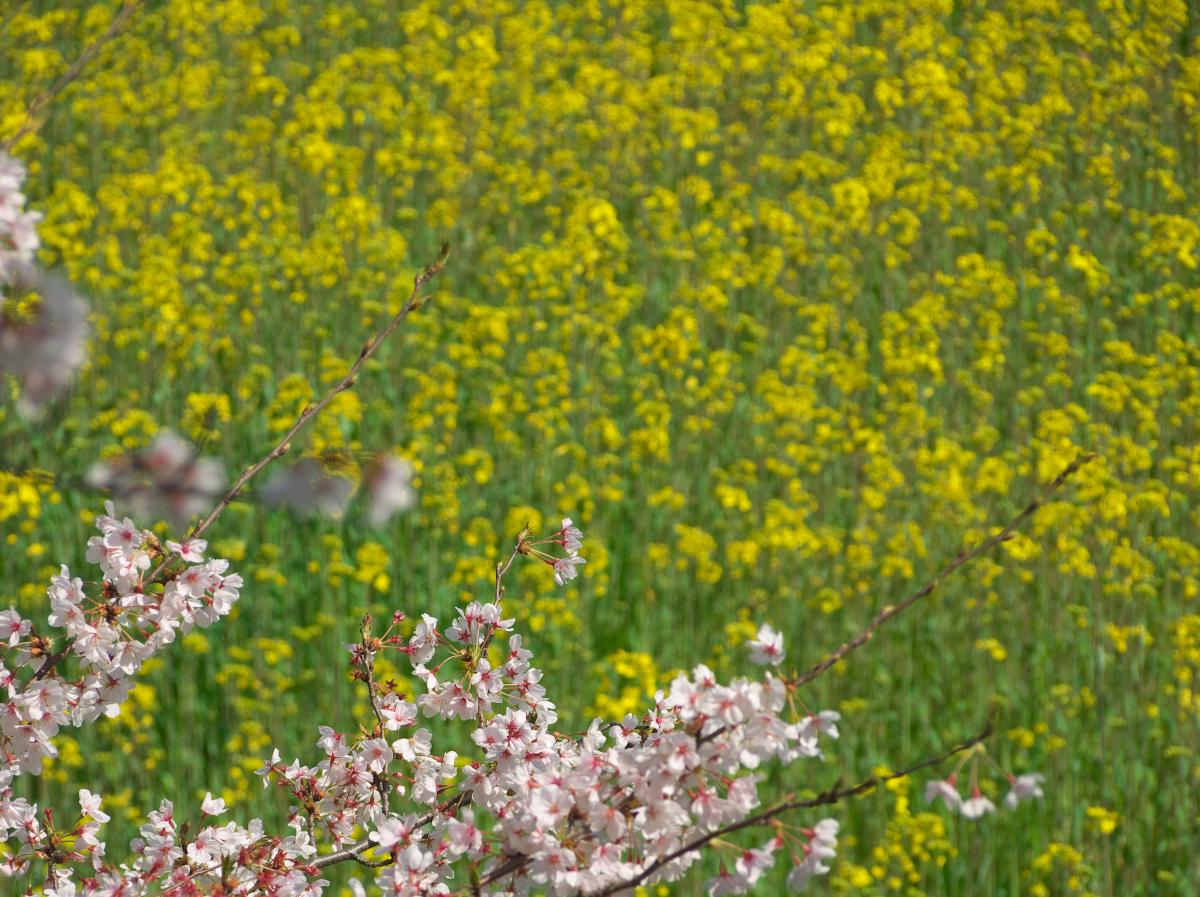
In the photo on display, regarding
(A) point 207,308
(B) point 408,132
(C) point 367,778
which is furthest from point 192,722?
(B) point 408,132

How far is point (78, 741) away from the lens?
16.0 feet

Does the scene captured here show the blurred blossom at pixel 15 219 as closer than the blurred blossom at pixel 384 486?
Yes

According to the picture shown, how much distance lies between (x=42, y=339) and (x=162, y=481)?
256 mm

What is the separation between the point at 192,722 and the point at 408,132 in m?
3.32

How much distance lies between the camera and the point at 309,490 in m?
1.90

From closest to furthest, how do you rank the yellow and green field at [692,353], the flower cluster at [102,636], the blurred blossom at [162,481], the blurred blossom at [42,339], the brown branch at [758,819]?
the brown branch at [758,819]
the blurred blossom at [42,339]
the blurred blossom at [162,481]
the flower cluster at [102,636]
the yellow and green field at [692,353]

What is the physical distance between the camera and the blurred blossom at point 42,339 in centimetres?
170

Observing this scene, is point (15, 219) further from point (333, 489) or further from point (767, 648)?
point (767, 648)

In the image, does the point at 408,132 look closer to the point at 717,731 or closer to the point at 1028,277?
the point at 1028,277

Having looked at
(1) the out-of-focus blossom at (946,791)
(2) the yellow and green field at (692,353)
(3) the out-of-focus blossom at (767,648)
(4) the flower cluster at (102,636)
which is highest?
(2) the yellow and green field at (692,353)

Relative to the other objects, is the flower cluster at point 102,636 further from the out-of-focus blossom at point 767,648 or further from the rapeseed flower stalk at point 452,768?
the out-of-focus blossom at point 767,648

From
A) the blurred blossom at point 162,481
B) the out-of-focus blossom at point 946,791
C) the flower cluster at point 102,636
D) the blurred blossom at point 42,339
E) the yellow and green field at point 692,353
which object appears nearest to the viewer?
the out-of-focus blossom at point 946,791

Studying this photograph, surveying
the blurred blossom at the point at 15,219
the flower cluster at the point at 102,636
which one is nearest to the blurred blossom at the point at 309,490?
A: the flower cluster at the point at 102,636

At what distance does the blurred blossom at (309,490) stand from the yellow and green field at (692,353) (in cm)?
290
